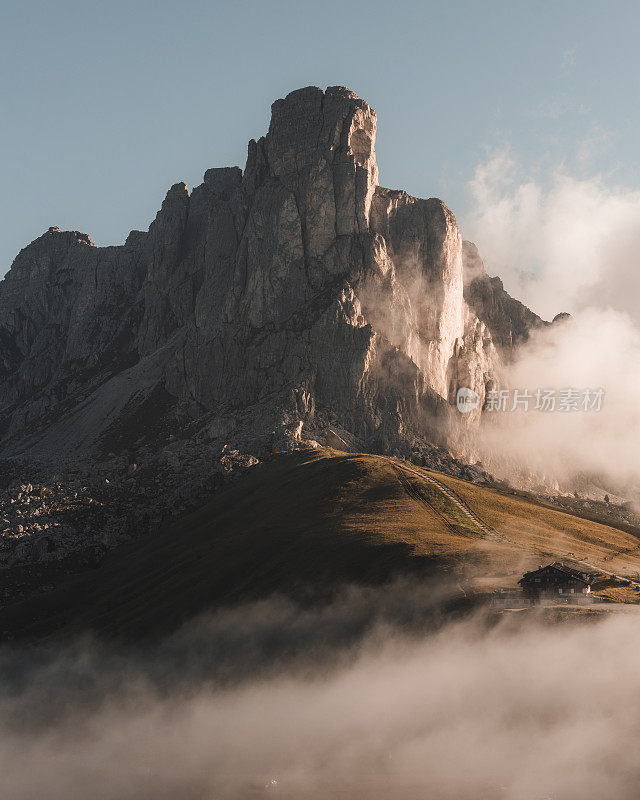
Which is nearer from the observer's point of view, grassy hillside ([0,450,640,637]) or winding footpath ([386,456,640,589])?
winding footpath ([386,456,640,589])

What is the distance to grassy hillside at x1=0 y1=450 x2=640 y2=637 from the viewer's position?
121125mm

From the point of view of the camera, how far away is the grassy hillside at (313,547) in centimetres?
12112

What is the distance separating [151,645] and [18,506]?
9214 centimetres

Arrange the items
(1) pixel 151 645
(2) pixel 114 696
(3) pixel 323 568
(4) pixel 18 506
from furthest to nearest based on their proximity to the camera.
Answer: (4) pixel 18 506, (3) pixel 323 568, (1) pixel 151 645, (2) pixel 114 696

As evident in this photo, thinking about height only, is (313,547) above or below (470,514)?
below

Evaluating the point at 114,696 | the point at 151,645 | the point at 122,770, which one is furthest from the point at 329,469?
the point at 122,770

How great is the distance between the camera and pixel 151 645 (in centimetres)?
11544

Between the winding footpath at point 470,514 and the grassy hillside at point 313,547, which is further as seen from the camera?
the grassy hillside at point 313,547

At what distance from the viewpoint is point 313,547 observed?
438 feet

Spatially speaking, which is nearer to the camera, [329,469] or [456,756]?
[456,756]

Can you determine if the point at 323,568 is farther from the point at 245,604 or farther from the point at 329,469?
the point at 329,469

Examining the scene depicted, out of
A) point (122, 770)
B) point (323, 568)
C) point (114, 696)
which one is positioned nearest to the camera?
point (122, 770)

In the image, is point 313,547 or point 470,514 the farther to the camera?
point 470,514

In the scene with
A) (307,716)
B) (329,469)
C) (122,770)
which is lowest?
(122,770)
